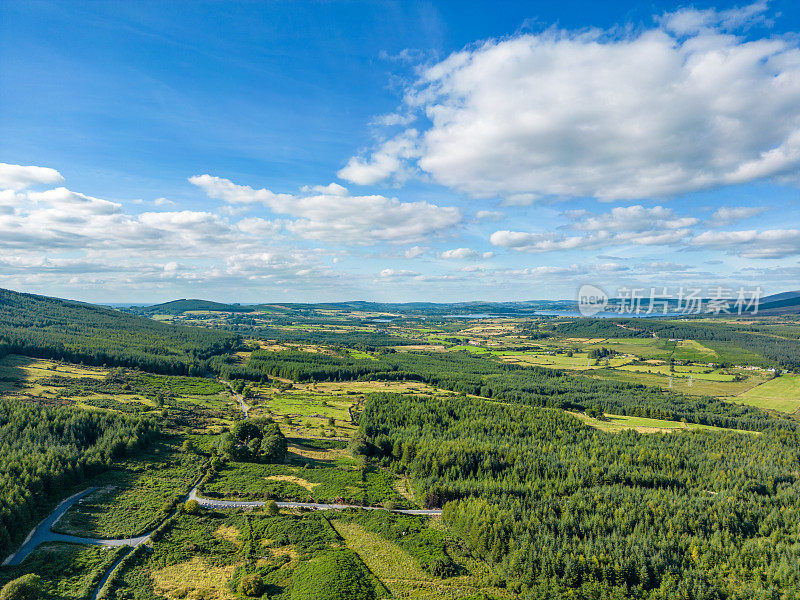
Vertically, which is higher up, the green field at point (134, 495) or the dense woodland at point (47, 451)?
the dense woodland at point (47, 451)

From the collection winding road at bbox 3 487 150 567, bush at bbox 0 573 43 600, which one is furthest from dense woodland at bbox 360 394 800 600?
bush at bbox 0 573 43 600

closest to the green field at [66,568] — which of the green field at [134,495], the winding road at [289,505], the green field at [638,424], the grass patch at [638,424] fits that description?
the green field at [134,495]

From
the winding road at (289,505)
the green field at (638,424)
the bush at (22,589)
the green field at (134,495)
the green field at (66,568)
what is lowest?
the green field at (638,424)

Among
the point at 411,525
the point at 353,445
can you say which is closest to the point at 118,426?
the point at 353,445

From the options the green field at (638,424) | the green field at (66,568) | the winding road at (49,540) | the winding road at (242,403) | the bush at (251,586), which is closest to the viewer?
the green field at (66,568)

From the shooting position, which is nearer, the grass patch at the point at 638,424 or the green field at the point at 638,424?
the grass patch at the point at 638,424

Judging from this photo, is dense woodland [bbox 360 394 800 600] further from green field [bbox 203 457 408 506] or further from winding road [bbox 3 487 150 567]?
winding road [bbox 3 487 150 567]

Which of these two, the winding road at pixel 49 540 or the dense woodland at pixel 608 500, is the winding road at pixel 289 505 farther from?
the winding road at pixel 49 540
